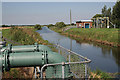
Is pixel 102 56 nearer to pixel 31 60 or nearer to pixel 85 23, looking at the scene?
pixel 31 60

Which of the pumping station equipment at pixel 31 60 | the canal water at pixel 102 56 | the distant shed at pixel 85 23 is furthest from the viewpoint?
the distant shed at pixel 85 23

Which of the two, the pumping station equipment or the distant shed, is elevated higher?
the distant shed

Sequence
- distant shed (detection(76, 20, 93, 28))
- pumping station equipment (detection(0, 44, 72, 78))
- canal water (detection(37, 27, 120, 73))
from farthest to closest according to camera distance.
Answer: distant shed (detection(76, 20, 93, 28)) → canal water (detection(37, 27, 120, 73)) → pumping station equipment (detection(0, 44, 72, 78))

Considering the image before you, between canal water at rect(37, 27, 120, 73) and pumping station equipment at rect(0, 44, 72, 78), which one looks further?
canal water at rect(37, 27, 120, 73)

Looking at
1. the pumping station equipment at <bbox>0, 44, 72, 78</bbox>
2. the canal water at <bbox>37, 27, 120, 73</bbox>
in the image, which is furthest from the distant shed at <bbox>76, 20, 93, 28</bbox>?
the pumping station equipment at <bbox>0, 44, 72, 78</bbox>

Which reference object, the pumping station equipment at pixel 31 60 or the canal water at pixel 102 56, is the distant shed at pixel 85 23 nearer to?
the canal water at pixel 102 56

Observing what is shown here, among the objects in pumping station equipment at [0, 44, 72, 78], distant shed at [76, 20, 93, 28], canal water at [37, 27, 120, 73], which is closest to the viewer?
pumping station equipment at [0, 44, 72, 78]

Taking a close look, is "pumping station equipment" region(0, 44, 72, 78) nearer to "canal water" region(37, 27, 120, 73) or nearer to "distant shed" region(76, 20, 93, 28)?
"canal water" region(37, 27, 120, 73)

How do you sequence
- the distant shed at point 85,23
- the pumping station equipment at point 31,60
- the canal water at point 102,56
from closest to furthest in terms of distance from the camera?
1. the pumping station equipment at point 31,60
2. the canal water at point 102,56
3. the distant shed at point 85,23

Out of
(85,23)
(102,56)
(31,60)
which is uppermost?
(85,23)

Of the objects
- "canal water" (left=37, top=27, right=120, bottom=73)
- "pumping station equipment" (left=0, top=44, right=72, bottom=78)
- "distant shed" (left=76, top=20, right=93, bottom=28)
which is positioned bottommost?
"canal water" (left=37, top=27, right=120, bottom=73)

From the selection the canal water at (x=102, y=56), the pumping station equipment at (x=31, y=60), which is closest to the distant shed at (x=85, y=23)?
the canal water at (x=102, y=56)

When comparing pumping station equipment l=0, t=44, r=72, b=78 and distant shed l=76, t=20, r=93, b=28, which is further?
distant shed l=76, t=20, r=93, b=28

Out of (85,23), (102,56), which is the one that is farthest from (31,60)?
(85,23)
